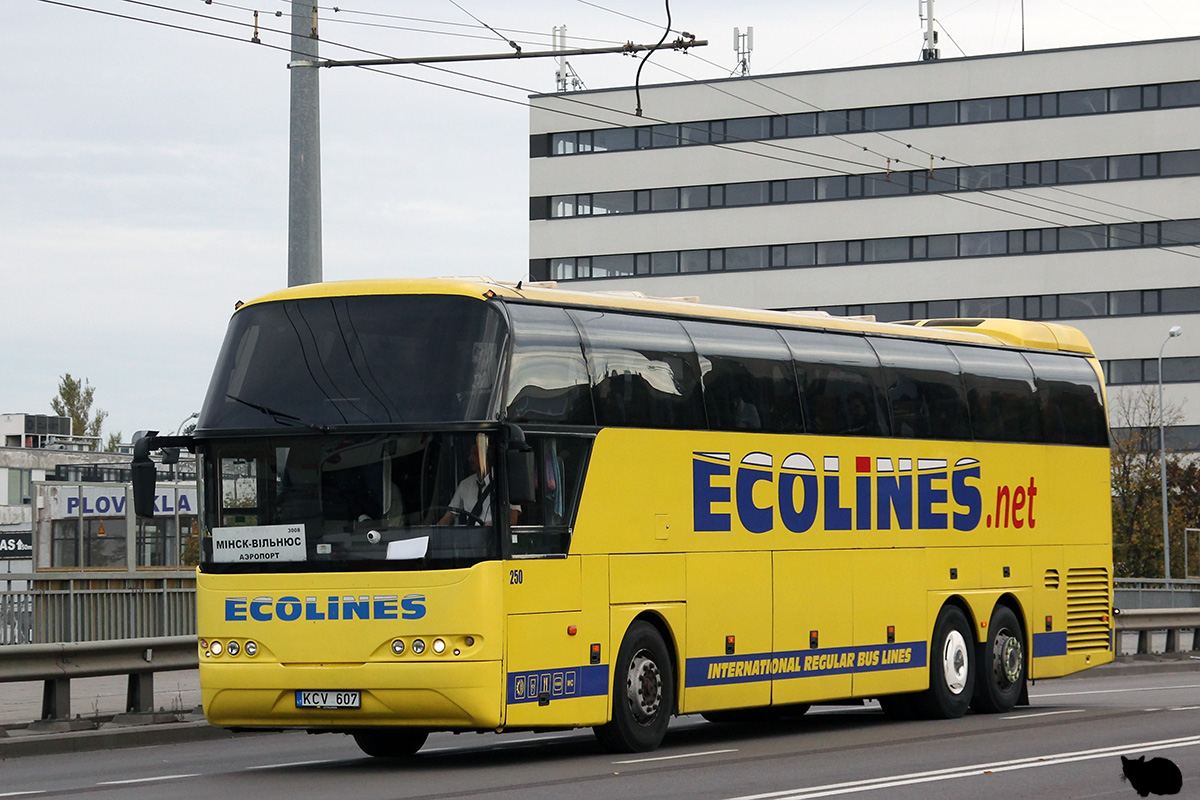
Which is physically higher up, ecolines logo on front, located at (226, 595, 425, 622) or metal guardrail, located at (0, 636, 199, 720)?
ecolines logo on front, located at (226, 595, 425, 622)

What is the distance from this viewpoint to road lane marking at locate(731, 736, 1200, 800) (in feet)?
Result: 37.7

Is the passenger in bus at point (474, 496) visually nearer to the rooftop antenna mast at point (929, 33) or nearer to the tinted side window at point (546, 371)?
the tinted side window at point (546, 371)

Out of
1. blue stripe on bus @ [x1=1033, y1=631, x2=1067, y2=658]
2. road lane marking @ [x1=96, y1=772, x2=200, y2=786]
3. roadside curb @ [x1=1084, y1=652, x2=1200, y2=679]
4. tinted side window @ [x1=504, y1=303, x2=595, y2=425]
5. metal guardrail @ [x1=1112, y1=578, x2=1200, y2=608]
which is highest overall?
tinted side window @ [x1=504, y1=303, x2=595, y2=425]

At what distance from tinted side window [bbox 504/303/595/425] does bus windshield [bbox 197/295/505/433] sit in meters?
0.22

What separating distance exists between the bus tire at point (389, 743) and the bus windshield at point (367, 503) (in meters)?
1.93

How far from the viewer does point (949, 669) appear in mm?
18938

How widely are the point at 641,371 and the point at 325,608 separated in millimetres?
3217

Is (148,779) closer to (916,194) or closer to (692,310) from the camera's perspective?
(692,310)

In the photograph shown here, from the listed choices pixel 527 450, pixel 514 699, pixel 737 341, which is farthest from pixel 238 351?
pixel 737 341

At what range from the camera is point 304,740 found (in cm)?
1814

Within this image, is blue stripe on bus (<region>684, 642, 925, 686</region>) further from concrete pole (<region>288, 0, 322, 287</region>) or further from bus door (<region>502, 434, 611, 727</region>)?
concrete pole (<region>288, 0, 322, 287</region>)

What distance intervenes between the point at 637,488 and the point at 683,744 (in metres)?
2.42

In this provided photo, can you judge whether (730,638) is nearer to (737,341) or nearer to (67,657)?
(737,341)

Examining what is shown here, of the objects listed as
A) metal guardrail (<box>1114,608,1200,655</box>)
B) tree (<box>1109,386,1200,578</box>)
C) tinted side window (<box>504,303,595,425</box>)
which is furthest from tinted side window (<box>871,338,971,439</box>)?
tree (<box>1109,386,1200,578</box>)
